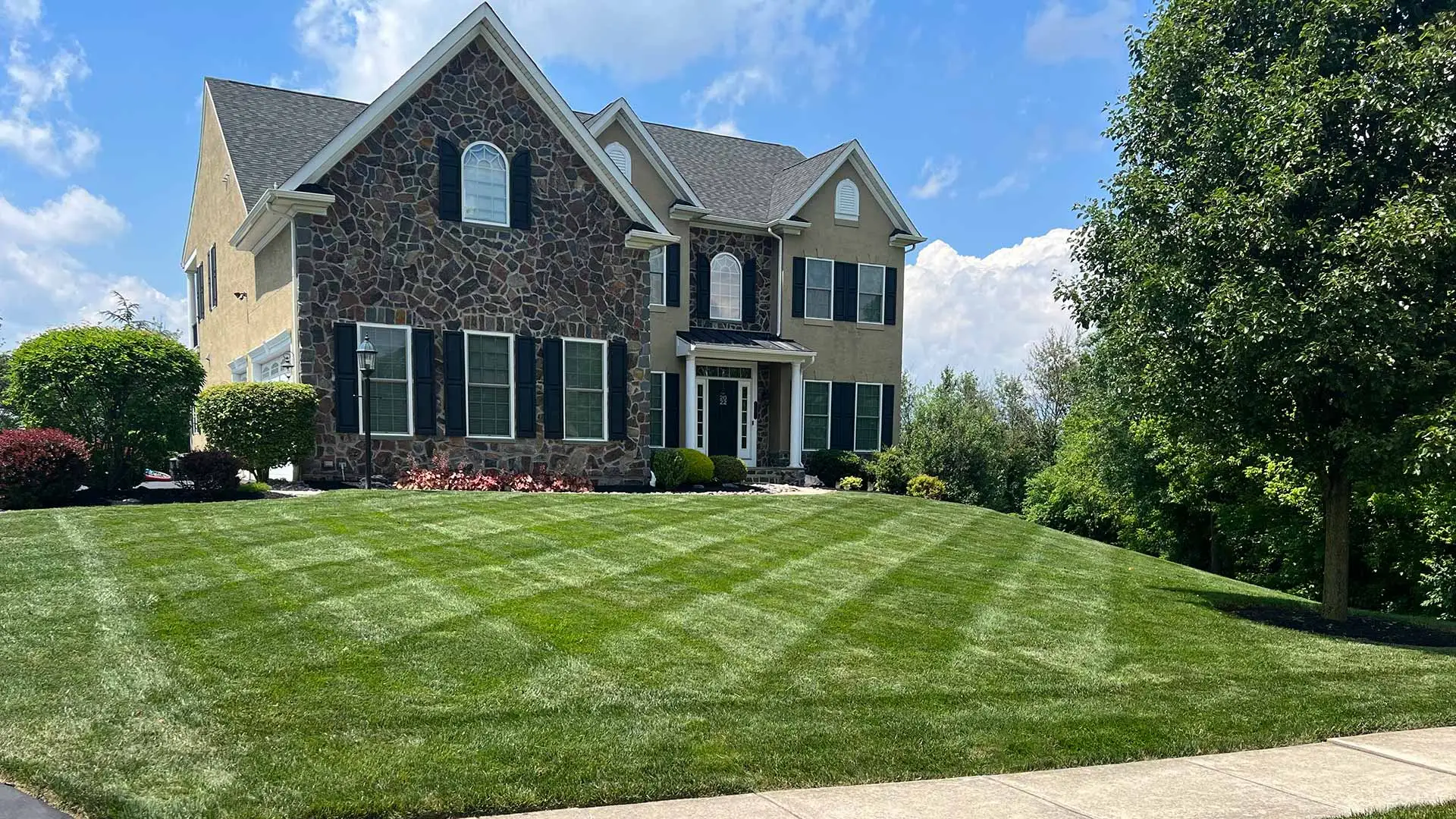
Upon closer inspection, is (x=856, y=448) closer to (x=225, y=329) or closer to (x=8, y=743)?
(x=225, y=329)

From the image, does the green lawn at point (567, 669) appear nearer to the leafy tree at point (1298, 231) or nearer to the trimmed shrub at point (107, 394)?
the leafy tree at point (1298, 231)

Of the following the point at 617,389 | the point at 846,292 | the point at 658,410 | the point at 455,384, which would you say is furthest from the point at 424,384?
the point at 846,292

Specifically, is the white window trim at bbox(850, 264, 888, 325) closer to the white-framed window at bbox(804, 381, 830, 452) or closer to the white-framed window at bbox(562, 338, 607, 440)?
the white-framed window at bbox(804, 381, 830, 452)

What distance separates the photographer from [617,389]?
59.4ft

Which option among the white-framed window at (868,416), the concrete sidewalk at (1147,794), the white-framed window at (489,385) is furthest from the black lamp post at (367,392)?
the white-framed window at (868,416)

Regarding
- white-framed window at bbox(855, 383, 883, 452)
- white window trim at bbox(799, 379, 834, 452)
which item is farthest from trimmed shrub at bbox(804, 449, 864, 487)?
white-framed window at bbox(855, 383, 883, 452)

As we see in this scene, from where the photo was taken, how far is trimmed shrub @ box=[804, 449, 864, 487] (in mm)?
22875

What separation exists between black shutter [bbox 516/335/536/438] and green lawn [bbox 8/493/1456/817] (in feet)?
19.7

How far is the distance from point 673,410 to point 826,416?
4213mm

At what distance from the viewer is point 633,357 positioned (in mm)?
18359

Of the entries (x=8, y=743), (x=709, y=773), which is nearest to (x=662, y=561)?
(x=709, y=773)

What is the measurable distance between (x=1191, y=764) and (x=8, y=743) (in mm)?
6097

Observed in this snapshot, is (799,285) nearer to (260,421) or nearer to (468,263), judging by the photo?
(468,263)

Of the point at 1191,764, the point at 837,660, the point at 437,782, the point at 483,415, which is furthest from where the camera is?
the point at 483,415
